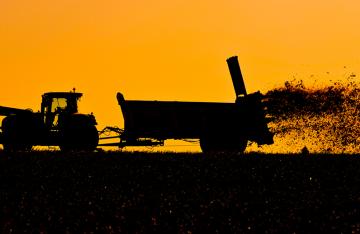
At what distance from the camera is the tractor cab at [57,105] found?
29531 millimetres

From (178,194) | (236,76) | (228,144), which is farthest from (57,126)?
(178,194)

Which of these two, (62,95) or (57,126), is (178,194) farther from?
(57,126)

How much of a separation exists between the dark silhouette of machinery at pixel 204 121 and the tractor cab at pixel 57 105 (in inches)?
101

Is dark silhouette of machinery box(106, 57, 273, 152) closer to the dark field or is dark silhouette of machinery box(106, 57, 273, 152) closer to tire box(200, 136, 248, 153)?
tire box(200, 136, 248, 153)

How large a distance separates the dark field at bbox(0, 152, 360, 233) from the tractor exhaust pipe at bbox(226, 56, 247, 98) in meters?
7.40

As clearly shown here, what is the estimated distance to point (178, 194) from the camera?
14648 millimetres

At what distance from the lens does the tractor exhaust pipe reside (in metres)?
31.2

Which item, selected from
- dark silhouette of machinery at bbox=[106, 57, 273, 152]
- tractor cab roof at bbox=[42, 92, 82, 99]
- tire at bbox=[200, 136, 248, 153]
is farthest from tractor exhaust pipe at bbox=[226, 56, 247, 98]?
tractor cab roof at bbox=[42, 92, 82, 99]

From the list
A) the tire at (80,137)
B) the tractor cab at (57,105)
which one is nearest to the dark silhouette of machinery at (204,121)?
the tire at (80,137)

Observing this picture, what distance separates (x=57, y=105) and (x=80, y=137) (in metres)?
1.66

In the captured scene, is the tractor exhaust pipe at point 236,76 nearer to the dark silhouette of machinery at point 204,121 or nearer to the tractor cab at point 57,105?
the dark silhouette of machinery at point 204,121

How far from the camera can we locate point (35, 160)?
74.3 ft

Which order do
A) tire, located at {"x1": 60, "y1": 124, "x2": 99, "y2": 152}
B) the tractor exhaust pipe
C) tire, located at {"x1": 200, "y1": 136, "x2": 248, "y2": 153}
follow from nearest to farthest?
tire, located at {"x1": 60, "y1": 124, "x2": 99, "y2": 152} < tire, located at {"x1": 200, "y1": 136, "x2": 248, "y2": 153} < the tractor exhaust pipe

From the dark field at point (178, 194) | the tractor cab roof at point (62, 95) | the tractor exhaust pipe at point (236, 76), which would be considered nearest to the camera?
the dark field at point (178, 194)
